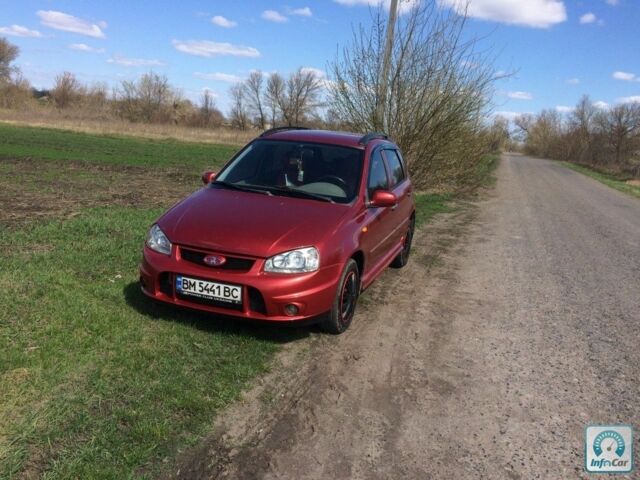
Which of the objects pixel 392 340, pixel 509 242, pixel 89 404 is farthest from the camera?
pixel 509 242

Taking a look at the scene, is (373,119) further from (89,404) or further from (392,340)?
(89,404)

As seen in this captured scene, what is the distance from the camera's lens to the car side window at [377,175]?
5.41 m

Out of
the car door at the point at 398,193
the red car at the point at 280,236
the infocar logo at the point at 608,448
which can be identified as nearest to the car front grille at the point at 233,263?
the red car at the point at 280,236

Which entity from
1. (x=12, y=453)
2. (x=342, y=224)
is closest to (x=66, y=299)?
(x=12, y=453)

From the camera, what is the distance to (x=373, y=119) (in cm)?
1413

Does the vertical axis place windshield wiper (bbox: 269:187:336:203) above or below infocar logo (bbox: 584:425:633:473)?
above

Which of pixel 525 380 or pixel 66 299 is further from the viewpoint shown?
pixel 66 299

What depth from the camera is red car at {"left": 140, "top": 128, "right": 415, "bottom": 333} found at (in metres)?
3.98

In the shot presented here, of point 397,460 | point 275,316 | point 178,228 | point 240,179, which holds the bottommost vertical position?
point 397,460

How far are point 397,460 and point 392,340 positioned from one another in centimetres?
174

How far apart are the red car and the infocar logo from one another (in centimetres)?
206

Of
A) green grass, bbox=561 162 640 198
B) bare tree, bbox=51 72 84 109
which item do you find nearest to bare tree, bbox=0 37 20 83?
bare tree, bbox=51 72 84 109

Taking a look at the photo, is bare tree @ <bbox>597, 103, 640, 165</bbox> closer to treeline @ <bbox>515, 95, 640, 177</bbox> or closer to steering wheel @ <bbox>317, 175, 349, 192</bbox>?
treeline @ <bbox>515, 95, 640, 177</bbox>

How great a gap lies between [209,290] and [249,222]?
0.67 meters
